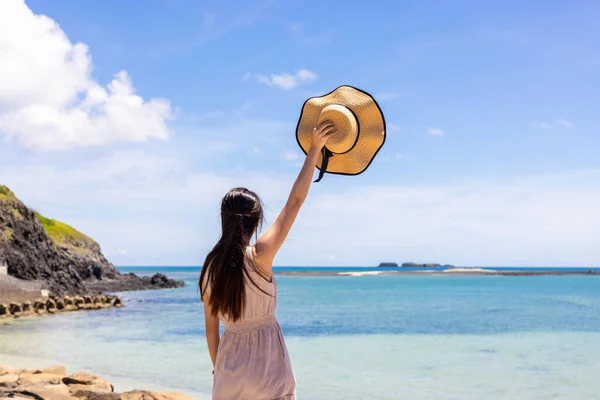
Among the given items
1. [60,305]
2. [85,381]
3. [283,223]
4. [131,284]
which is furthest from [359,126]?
[131,284]

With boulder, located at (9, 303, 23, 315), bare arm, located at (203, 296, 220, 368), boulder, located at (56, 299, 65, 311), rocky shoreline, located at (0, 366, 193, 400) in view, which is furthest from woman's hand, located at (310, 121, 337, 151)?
boulder, located at (56, 299, 65, 311)

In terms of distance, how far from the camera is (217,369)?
2.50 meters

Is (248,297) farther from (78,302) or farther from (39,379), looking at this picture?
(78,302)

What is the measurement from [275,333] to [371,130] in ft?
2.99

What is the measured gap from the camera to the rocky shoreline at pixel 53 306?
25.0 m

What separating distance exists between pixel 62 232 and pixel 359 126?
68974 mm

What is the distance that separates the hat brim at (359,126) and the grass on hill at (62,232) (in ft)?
213

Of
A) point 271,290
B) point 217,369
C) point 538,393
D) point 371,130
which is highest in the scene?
point 371,130

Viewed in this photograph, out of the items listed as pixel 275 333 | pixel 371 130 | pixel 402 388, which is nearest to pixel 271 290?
pixel 275 333

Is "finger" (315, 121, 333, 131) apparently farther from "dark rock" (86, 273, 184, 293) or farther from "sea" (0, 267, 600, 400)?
"dark rock" (86, 273, 184, 293)

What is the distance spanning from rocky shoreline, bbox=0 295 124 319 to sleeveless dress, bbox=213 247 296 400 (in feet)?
79.6

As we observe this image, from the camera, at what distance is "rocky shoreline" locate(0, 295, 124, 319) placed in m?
25.0

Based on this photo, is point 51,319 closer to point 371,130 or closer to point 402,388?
point 402,388

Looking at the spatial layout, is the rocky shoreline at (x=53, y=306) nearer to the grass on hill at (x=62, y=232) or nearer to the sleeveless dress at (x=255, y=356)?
the sleeveless dress at (x=255, y=356)
